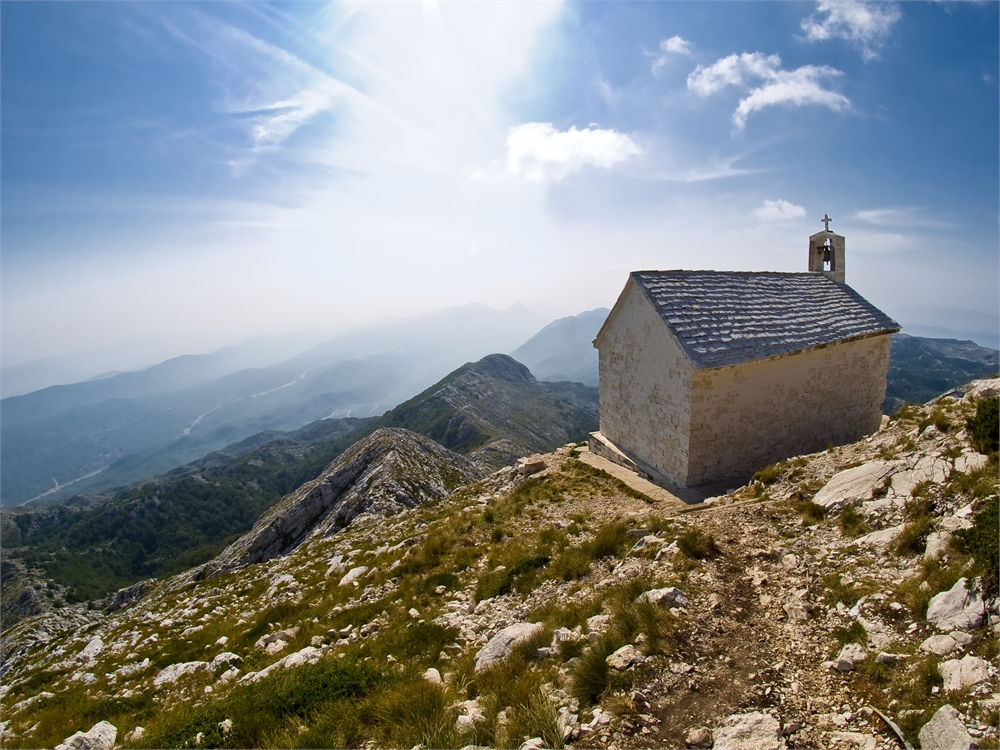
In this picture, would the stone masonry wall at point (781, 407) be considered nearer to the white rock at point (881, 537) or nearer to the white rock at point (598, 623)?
the white rock at point (881, 537)

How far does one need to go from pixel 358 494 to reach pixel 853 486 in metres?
32.3

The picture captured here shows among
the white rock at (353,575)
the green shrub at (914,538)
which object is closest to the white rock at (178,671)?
the white rock at (353,575)

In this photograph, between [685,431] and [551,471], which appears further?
[551,471]

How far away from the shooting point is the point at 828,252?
23078 millimetres

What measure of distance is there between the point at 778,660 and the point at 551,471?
13.7 meters

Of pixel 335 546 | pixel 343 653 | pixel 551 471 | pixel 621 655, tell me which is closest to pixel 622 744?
pixel 621 655

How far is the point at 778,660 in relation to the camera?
5.36 meters

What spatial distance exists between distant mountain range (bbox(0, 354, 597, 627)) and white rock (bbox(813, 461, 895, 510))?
5852cm

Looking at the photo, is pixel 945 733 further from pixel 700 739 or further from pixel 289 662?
pixel 289 662

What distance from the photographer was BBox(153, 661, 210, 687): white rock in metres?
9.71

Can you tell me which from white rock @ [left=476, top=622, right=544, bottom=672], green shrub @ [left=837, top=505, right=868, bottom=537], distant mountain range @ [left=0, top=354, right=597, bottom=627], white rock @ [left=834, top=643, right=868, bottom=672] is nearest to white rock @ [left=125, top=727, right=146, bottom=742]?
white rock @ [left=476, top=622, right=544, bottom=672]

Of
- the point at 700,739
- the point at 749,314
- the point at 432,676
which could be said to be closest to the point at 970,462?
the point at 700,739

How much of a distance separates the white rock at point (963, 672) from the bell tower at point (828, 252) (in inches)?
912

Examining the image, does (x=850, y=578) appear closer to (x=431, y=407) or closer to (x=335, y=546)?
(x=335, y=546)
